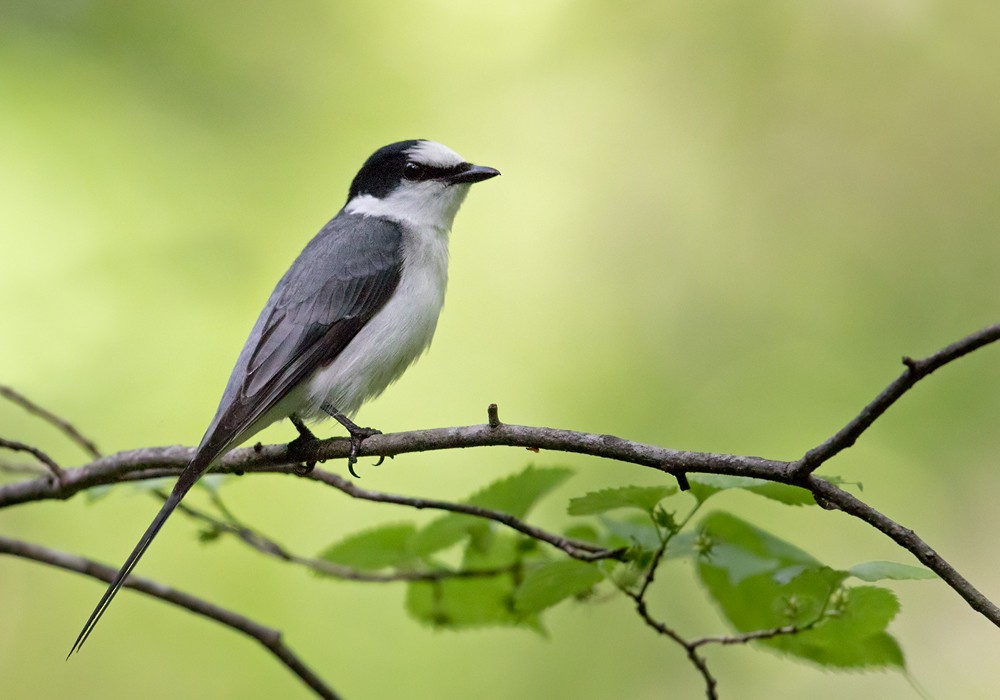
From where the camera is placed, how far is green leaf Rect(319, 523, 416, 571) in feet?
8.89

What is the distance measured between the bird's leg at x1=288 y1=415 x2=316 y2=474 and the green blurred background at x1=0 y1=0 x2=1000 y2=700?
2026 millimetres

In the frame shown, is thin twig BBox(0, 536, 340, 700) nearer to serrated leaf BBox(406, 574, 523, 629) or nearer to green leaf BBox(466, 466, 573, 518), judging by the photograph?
serrated leaf BBox(406, 574, 523, 629)

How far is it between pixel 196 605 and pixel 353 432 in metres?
0.71

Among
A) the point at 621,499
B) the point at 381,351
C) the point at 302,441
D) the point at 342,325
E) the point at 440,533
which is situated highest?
the point at 342,325

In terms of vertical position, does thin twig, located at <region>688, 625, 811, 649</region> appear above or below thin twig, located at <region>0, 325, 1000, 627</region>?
below

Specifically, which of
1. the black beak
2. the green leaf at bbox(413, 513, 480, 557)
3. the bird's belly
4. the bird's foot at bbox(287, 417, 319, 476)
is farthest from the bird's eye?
the green leaf at bbox(413, 513, 480, 557)

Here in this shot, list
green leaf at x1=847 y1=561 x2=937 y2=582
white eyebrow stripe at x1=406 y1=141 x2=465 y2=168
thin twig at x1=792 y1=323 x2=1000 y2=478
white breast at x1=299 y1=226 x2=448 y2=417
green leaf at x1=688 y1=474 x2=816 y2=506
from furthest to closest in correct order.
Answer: white eyebrow stripe at x1=406 y1=141 x2=465 y2=168
white breast at x1=299 y1=226 x2=448 y2=417
green leaf at x1=688 y1=474 x2=816 y2=506
green leaf at x1=847 y1=561 x2=937 y2=582
thin twig at x1=792 y1=323 x2=1000 y2=478

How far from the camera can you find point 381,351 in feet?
12.5

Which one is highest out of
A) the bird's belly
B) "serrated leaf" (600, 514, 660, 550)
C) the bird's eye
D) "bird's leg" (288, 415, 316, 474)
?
the bird's eye

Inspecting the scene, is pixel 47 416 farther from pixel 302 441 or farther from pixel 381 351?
pixel 381 351

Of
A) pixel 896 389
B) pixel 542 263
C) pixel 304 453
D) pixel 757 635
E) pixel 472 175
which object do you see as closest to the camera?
pixel 896 389

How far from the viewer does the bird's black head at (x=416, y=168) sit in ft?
15.0

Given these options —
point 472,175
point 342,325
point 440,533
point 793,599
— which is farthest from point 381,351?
point 793,599

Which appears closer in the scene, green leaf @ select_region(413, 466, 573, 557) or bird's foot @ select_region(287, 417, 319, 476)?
green leaf @ select_region(413, 466, 573, 557)
